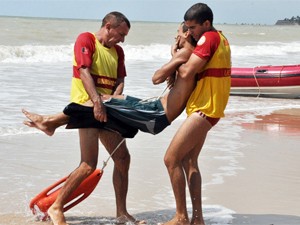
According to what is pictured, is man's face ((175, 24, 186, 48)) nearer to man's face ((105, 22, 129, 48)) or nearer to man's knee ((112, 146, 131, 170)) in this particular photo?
man's face ((105, 22, 129, 48))

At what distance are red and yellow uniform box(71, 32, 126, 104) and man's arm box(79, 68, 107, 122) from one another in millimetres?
60

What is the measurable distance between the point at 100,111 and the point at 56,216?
36.4 inches

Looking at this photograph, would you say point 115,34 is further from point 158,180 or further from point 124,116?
point 158,180

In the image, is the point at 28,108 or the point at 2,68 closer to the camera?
the point at 28,108

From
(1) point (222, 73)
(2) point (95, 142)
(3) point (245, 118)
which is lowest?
(3) point (245, 118)

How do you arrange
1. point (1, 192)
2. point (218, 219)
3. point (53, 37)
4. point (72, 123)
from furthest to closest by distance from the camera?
point (53, 37), point (1, 192), point (218, 219), point (72, 123)

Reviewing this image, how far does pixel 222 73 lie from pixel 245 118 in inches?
289

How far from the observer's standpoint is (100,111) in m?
5.18

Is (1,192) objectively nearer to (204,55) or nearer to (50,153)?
(50,153)

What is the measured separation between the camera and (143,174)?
7.43 metres

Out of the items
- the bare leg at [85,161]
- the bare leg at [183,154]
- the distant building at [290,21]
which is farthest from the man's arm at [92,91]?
the distant building at [290,21]

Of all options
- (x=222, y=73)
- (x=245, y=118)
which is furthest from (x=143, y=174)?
(x=245, y=118)

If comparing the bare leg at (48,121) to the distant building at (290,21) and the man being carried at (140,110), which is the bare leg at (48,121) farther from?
the distant building at (290,21)

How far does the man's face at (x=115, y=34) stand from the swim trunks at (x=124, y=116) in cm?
46
